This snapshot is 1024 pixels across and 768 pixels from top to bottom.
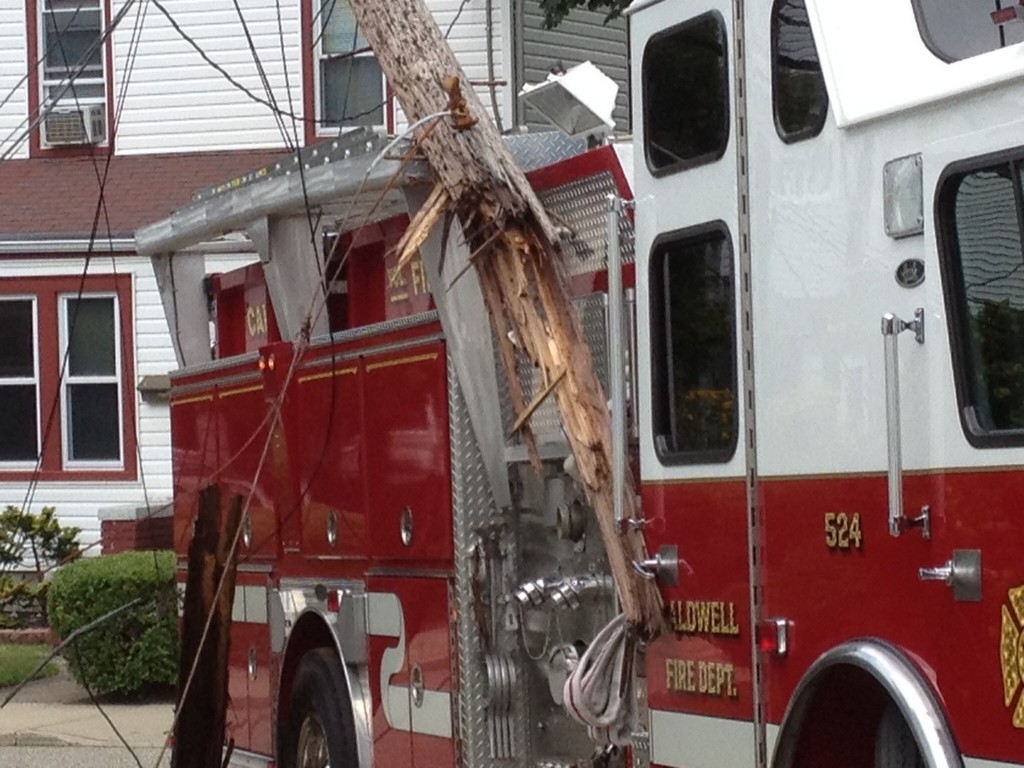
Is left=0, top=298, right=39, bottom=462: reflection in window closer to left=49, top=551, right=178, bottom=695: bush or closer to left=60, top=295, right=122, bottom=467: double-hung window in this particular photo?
left=60, top=295, right=122, bottom=467: double-hung window

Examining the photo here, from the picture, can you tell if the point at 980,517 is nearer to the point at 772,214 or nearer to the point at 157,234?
the point at 772,214

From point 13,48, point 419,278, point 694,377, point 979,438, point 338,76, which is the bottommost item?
point 979,438

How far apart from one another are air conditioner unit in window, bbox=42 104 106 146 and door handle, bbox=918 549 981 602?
17168 mm

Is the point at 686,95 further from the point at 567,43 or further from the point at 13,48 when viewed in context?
the point at 13,48

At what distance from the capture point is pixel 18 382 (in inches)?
809

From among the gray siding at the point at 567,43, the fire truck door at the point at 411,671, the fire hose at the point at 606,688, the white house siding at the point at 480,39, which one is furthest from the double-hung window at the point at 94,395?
the fire hose at the point at 606,688

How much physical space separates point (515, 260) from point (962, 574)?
8.98ft

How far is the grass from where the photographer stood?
16.0 m

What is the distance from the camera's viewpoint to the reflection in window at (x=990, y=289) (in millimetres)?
4484

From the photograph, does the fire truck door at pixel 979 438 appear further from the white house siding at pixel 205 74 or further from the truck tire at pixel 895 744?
the white house siding at pixel 205 74

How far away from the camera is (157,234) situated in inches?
397

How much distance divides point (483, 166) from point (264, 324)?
10.3 feet

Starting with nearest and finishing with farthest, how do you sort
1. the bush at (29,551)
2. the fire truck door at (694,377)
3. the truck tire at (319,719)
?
the fire truck door at (694,377) → the truck tire at (319,719) → the bush at (29,551)

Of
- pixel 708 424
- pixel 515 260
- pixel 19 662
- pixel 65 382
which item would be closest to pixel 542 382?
pixel 515 260
